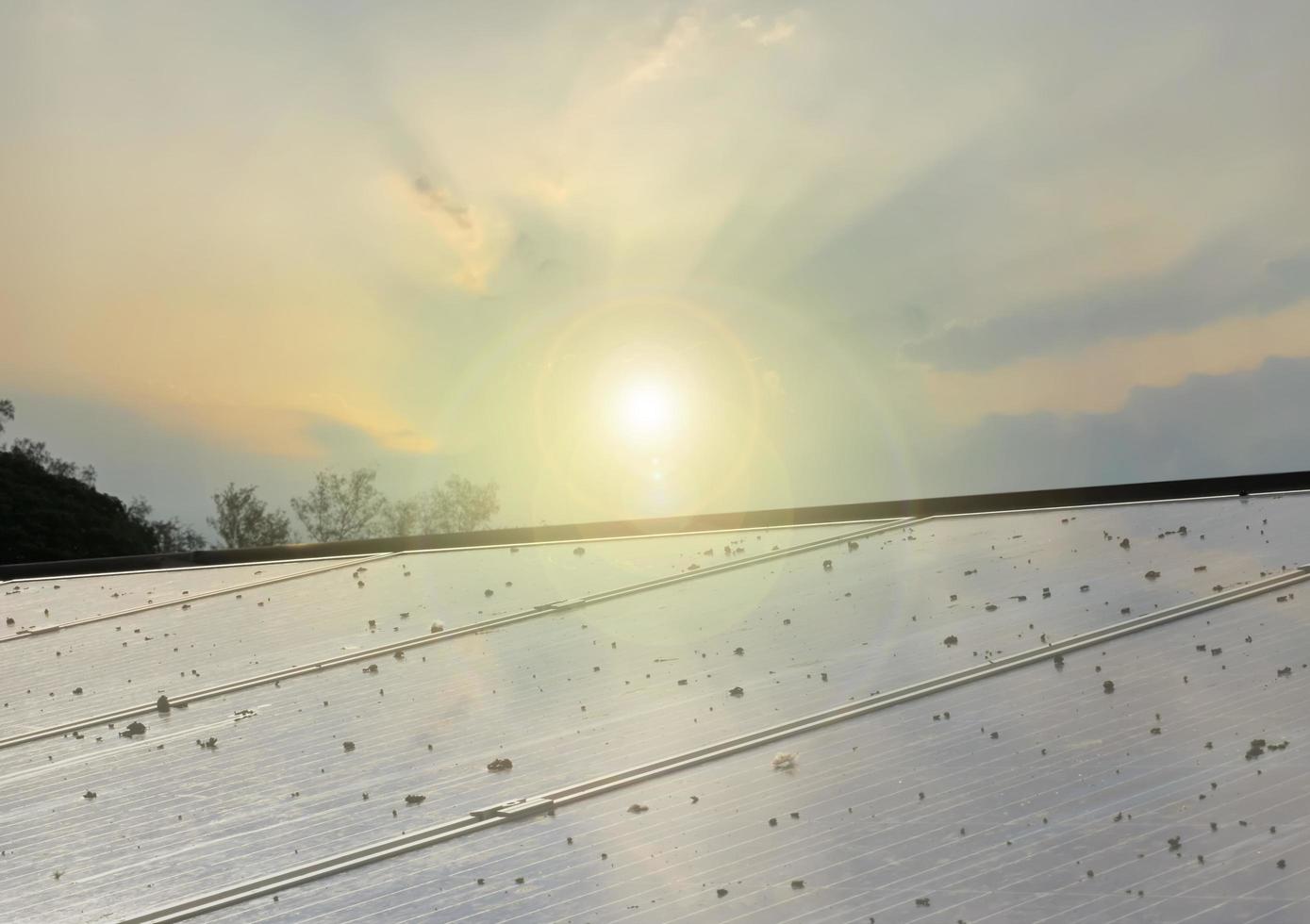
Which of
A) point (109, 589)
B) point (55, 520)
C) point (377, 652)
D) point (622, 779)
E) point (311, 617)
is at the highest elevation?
point (55, 520)

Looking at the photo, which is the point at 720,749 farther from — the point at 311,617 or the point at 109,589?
the point at 109,589

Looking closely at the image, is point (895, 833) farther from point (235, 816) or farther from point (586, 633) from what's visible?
point (586, 633)

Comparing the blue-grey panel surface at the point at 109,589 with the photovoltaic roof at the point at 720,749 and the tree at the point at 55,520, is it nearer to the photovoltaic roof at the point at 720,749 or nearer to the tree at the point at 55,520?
the photovoltaic roof at the point at 720,749

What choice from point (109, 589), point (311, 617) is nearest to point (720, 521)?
point (311, 617)

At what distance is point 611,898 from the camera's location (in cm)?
460

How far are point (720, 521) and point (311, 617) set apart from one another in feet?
15.3

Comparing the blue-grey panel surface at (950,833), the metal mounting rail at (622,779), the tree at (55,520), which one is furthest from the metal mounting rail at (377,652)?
the tree at (55,520)

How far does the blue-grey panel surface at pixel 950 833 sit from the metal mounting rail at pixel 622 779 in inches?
4.2

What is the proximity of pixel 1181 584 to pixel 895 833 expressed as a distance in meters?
4.07

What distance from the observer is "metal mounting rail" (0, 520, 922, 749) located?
26.6 ft

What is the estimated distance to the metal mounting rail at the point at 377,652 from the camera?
26.6 ft

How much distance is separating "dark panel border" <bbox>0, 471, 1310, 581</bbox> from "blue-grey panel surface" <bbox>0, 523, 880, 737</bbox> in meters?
0.49

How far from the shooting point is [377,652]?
350 inches

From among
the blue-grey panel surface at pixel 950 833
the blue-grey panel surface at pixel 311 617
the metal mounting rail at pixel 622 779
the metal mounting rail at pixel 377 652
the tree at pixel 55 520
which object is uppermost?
the tree at pixel 55 520
